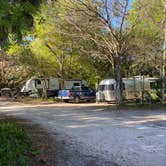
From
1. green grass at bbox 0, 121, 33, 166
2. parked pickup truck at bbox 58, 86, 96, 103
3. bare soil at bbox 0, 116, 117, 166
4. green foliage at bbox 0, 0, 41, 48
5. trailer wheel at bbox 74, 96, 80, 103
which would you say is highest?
green foliage at bbox 0, 0, 41, 48

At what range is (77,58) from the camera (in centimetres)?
3353

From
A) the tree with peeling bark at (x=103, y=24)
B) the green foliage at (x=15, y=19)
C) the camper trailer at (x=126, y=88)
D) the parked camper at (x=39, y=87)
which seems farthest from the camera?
the parked camper at (x=39, y=87)

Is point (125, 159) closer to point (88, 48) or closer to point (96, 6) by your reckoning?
point (96, 6)

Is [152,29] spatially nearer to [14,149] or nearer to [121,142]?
[121,142]

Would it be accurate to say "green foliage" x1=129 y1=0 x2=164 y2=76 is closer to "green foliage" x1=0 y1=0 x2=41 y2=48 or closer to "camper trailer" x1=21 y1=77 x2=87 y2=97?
"camper trailer" x1=21 y1=77 x2=87 y2=97

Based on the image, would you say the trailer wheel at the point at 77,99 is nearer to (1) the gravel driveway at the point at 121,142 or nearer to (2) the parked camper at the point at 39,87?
(2) the parked camper at the point at 39,87

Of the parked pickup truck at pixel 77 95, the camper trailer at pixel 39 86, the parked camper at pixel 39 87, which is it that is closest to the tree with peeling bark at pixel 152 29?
the parked pickup truck at pixel 77 95

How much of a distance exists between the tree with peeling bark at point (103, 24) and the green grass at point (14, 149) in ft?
46.3

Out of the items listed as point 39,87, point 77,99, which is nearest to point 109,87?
point 77,99

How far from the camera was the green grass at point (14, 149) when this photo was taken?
248 inches

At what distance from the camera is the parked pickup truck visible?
102 ft

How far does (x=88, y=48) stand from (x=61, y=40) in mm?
4075

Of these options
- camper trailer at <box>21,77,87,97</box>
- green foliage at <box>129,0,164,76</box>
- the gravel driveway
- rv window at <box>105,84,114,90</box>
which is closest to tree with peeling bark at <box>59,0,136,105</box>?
A: green foliage at <box>129,0,164,76</box>

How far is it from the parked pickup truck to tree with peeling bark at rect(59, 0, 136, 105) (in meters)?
7.69
